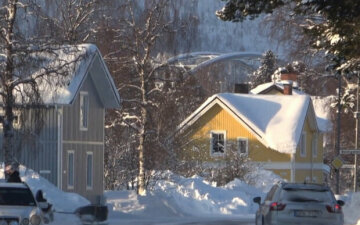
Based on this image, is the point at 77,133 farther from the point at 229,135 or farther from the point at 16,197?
the point at 229,135

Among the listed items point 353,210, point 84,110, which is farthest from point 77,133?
point 353,210

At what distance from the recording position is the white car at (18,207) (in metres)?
24.2

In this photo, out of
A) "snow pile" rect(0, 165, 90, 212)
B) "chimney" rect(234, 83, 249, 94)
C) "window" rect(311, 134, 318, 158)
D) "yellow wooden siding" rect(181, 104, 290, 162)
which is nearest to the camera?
"snow pile" rect(0, 165, 90, 212)

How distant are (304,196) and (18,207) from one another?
24.1 ft

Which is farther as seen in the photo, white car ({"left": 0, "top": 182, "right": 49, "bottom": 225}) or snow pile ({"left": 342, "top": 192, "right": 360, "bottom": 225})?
snow pile ({"left": 342, "top": 192, "right": 360, "bottom": 225})

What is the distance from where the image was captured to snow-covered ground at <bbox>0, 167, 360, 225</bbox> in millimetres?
38062

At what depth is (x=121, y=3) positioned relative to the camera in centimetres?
5238

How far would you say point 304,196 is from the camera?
2705 cm

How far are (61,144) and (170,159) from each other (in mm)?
9520

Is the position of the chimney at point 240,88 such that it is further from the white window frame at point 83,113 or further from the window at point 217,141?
the white window frame at point 83,113

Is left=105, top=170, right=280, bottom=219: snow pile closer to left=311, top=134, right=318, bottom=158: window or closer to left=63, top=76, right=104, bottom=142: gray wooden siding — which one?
left=63, top=76, right=104, bottom=142: gray wooden siding

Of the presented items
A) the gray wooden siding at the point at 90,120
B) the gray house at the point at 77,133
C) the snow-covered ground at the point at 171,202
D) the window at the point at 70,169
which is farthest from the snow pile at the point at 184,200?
the gray wooden siding at the point at 90,120

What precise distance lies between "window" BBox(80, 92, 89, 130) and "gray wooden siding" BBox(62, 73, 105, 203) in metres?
0.21

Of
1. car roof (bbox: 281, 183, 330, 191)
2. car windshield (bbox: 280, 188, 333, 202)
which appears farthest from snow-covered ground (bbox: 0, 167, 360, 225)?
car windshield (bbox: 280, 188, 333, 202)
